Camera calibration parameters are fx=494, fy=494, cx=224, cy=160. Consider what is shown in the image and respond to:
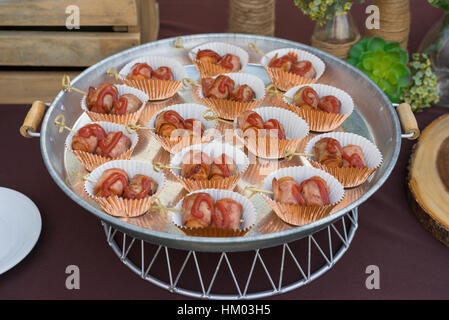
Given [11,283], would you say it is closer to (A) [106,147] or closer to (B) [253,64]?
(A) [106,147]

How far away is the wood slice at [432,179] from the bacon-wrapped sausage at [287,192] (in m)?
0.49

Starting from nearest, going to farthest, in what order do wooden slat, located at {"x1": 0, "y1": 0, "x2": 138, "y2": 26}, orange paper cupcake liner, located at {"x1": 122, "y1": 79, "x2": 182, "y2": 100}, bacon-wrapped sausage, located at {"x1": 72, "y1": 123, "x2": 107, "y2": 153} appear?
bacon-wrapped sausage, located at {"x1": 72, "y1": 123, "x2": 107, "y2": 153} → orange paper cupcake liner, located at {"x1": 122, "y1": 79, "x2": 182, "y2": 100} → wooden slat, located at {"x1": 0, "y1": 0, "x2": 138, "y2": 26}

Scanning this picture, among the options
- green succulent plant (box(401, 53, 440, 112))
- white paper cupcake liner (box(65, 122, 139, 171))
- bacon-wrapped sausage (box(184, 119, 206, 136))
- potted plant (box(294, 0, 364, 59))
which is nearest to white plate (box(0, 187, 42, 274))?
white paper cupcake liner (box(65, 122, 139, 171))

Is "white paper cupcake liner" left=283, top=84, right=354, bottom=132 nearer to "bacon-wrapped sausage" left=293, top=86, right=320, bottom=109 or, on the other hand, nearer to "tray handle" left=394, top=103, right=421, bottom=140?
"bacon-wrapped sausage" left=293, top=86, right=320, bottom=109

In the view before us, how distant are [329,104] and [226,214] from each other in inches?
27.0

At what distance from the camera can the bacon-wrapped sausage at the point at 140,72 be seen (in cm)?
196

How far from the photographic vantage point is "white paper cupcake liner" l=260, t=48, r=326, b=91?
199 centimetres

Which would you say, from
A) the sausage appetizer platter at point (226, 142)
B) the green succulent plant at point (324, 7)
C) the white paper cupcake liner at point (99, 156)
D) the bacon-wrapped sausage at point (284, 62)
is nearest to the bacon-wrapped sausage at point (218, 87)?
the sausage appetizer platter at point (226, 142)

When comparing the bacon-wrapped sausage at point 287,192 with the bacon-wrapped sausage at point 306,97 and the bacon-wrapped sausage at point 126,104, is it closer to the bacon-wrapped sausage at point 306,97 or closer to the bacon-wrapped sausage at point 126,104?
the bacon-wrapped sausage at point 306,97

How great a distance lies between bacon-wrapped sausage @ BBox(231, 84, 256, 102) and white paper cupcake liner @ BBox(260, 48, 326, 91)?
153 millimetres

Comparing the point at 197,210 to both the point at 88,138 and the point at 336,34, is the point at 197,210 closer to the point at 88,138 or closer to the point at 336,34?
the point at 88,138

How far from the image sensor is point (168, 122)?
68.3 inches
